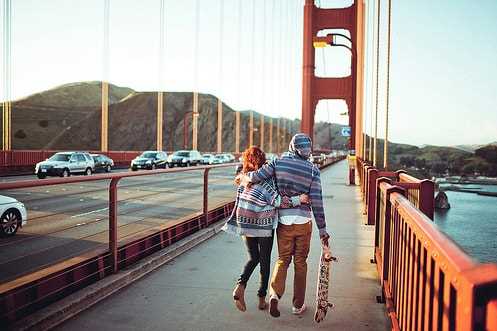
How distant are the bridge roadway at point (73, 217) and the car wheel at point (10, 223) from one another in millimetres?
62

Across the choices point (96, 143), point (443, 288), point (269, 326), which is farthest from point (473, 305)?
point (96, 143)

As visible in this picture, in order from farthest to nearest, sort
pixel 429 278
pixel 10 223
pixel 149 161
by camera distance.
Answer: pixel 149 161, pixel 10 223, pixel 429 278

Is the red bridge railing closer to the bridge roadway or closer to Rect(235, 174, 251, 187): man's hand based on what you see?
Rect(235, 174, 251, 187): man's hand

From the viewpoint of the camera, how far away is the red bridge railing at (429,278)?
1429 millimetres

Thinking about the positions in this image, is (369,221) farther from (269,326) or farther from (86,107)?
(86,107)

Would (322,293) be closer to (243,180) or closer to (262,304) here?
(262,304)

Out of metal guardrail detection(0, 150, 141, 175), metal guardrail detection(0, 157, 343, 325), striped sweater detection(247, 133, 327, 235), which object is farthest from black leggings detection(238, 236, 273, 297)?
metal guardrail detection(0, 150, 141, 175)

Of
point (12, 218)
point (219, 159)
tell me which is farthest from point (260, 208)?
point (219, 159)

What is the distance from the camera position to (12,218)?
137 inches

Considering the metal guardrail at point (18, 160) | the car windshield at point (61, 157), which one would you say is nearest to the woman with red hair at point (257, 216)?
the car windshield at point (61, 157)

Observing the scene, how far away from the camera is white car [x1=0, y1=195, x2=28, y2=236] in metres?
3.27

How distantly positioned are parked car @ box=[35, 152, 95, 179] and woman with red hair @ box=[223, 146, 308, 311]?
23660 millimetres

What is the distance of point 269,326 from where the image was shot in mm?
3863

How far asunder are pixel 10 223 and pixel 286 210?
208 cm
